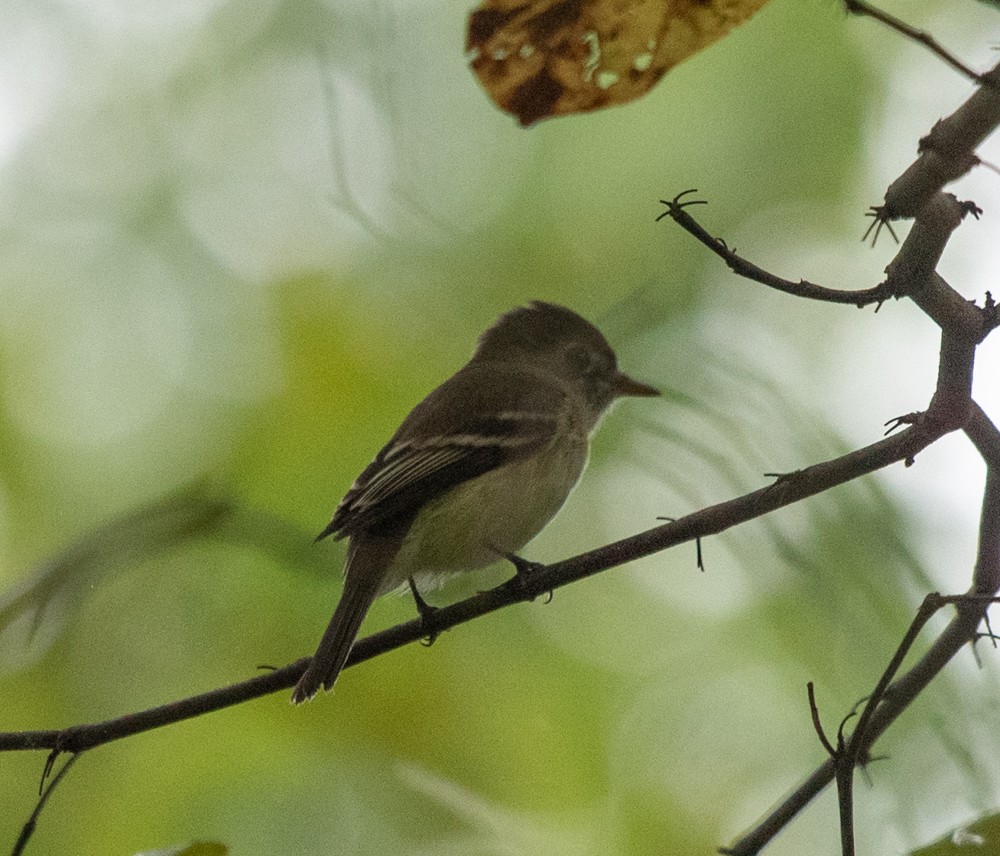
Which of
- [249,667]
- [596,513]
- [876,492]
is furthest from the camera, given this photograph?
[596,513]

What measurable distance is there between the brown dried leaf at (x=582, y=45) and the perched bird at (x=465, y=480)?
1.79 meters

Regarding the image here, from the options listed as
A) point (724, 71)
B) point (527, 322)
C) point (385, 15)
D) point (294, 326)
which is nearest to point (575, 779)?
point (527, 322)

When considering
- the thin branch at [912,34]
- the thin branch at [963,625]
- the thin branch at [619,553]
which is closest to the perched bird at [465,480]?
the thin branch at [619,553]

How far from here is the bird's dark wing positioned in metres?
4.01

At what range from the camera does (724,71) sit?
702 cm

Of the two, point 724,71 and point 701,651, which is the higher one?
point 724,71

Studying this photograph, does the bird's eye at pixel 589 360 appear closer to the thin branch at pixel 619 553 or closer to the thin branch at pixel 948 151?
the thin branch at pixel 619 553

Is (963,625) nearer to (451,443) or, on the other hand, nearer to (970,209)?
(970,209)

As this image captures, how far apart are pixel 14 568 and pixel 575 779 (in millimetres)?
2663

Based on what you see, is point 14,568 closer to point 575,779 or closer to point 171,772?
point 171,772

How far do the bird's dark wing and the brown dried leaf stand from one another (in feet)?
7.07

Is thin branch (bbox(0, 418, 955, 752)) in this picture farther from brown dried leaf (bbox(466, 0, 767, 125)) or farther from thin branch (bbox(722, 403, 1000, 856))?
brown dried leaf (bbox(466, 0, 767, 125))

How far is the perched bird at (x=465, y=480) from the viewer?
13.0ft

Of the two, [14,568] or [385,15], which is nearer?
[385,15]
